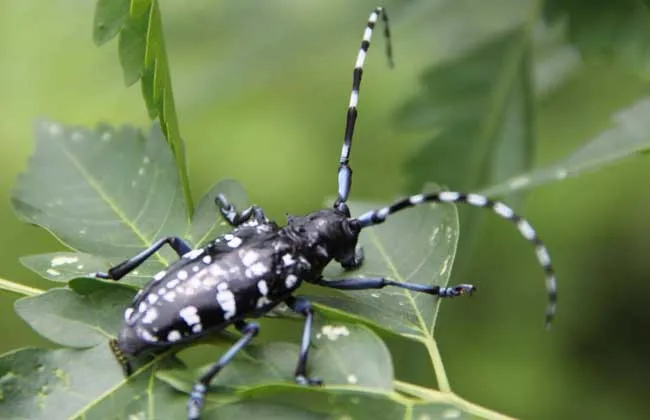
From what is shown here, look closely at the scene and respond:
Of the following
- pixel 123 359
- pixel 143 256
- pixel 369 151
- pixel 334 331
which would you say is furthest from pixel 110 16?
pixel 369 151

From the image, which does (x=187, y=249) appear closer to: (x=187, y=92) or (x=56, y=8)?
(x=187, y=92)

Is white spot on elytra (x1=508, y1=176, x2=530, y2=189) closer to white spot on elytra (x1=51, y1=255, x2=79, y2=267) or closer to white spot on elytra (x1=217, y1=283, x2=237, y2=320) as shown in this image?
white spot on elytra (x1=217, y1=283, x2=237, y2=320)

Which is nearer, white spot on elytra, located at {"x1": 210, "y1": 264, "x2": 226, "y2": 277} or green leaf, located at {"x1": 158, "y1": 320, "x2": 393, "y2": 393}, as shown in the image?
green leaf, located at {"x1": 158, "y1": 320, "x2": 393, "y2": 393}

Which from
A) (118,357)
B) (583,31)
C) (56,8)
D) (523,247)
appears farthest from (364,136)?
(118,357)

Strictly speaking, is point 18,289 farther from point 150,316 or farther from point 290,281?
point 290,281

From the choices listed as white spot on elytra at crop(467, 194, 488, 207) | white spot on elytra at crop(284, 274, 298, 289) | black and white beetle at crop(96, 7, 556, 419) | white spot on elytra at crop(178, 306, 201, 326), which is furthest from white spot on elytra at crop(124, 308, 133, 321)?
white spot on elytra at crop(467, 194, 488, 207)

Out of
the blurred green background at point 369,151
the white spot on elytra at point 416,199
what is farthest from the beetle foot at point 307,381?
Result: the blurred green background at point 369,151

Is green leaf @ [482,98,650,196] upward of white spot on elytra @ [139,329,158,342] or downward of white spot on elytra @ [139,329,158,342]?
upward
